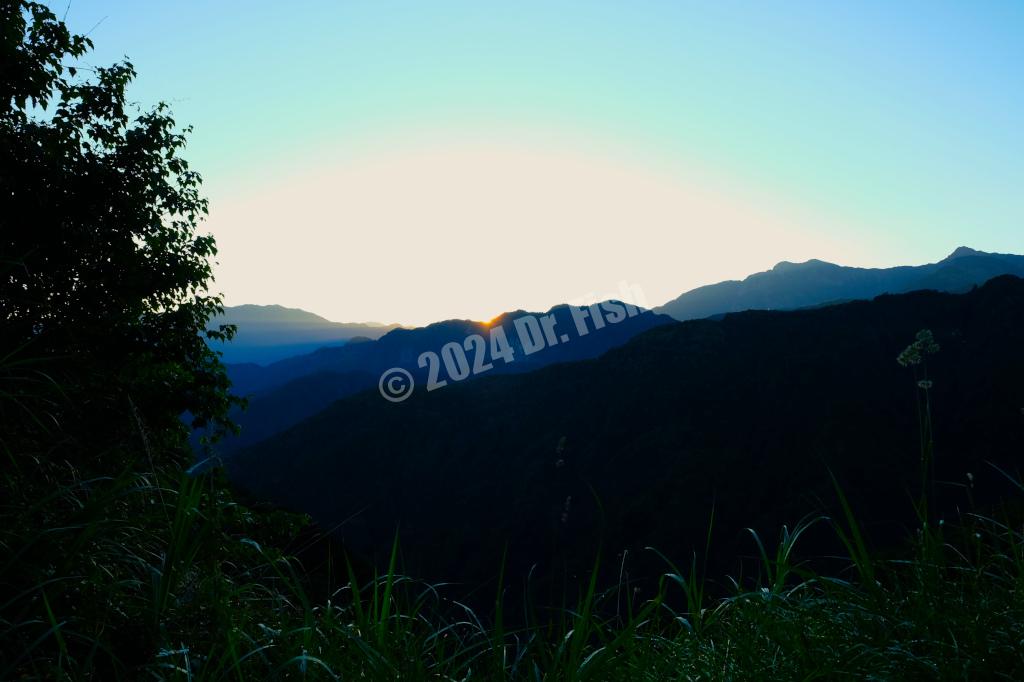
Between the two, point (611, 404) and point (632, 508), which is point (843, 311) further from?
point (632, 508)

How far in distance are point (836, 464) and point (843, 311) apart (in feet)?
104

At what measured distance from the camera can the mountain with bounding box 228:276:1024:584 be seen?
56750 mm

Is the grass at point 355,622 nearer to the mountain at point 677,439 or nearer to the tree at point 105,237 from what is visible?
the tree at point 105,237

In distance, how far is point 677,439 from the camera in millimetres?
71000

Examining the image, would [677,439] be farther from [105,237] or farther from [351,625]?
→ [351,625]

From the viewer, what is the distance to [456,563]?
70.1m

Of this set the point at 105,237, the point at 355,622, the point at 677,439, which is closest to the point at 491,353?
the point at 677,439

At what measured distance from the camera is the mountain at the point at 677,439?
56.8 metres

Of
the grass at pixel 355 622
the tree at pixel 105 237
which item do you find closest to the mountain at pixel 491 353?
the tree at pixel 105 237

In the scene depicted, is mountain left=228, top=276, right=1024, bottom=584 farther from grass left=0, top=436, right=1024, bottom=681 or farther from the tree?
grass left=0, top=436, right=1024, bottom=681

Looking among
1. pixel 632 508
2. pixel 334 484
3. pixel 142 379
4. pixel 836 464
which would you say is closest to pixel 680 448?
pixel 632 508

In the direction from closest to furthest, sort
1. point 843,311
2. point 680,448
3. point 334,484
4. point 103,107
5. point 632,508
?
point 103,107, point 632,508, point 680,448, point 843,311, point 334,484

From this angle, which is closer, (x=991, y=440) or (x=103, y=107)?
(x=103, y=107)

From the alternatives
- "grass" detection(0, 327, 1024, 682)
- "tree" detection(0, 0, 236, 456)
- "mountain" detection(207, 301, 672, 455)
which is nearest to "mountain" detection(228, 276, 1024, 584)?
"tree" detection(0, 0, 236, 456)
